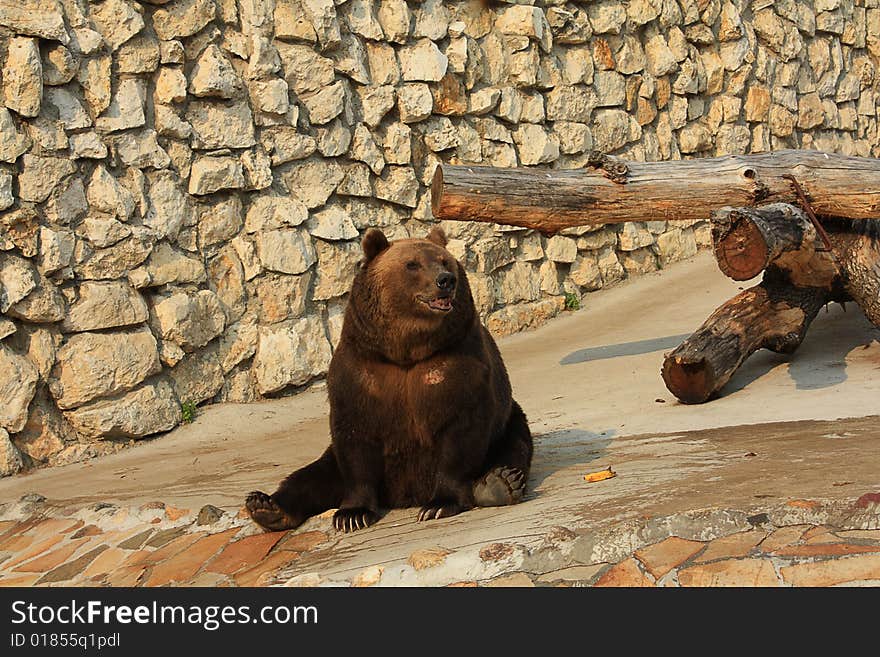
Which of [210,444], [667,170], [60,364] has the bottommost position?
[210,444]

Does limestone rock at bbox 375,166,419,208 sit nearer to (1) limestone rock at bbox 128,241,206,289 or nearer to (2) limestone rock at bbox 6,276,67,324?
(1) limestone rock at bbox 128,241,206,289

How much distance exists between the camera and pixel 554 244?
11.1 m

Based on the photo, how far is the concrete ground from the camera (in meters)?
3.84

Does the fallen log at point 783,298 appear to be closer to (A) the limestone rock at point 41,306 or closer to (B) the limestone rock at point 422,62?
(B) the limestone rock at point 422,62

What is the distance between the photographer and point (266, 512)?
5168mm

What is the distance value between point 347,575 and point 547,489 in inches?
53.4

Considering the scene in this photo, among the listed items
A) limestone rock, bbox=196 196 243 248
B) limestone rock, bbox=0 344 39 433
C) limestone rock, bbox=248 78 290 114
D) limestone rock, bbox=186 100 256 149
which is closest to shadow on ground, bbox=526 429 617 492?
limestone rock, bbox=196 196 243 248

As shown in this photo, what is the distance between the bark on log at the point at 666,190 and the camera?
7129 mm

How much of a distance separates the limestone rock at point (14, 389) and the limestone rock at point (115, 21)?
241 centimetres

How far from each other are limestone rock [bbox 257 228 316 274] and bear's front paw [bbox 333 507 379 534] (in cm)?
405

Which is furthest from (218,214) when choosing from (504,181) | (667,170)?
(667,170)

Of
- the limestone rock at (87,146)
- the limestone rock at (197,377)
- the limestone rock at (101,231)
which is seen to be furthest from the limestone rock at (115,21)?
the limestone rock at (197,377)

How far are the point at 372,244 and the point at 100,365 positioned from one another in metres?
3.28

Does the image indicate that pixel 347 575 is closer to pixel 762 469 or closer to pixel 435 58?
pixel 762 469
